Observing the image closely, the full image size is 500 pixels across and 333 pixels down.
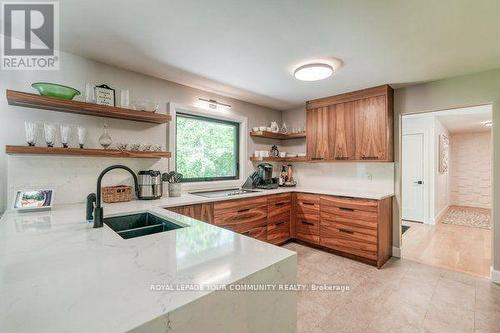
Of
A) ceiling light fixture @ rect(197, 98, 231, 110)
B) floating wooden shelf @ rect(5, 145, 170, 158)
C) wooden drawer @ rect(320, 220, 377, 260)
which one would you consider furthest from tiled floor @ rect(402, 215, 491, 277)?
floating wooden shelf @ rect(5, 145, 170, 158)

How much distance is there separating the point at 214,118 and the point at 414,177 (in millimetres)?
4561

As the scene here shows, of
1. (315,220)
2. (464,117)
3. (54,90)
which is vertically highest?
(464,117)

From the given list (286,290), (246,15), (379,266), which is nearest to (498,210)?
(379,266)

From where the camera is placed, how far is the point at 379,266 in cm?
285

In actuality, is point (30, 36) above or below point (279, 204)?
above

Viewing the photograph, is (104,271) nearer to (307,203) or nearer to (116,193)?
(116,193)

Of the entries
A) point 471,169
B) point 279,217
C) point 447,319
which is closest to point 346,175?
point 279,217

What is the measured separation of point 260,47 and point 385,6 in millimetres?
981

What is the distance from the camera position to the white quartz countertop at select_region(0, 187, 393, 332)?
583 millimetres

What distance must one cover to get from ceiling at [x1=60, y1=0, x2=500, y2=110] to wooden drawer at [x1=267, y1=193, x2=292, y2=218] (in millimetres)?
1656

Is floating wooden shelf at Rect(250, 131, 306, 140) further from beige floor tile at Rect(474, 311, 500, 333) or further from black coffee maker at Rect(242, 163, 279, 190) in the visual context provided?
beige floor tile at Rect(474, 311, 500, 333)

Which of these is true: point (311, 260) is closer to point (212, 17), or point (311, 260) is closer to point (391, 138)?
point (391, 138)

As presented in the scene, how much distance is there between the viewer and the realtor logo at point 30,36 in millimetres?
1632

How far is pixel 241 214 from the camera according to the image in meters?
2.92
